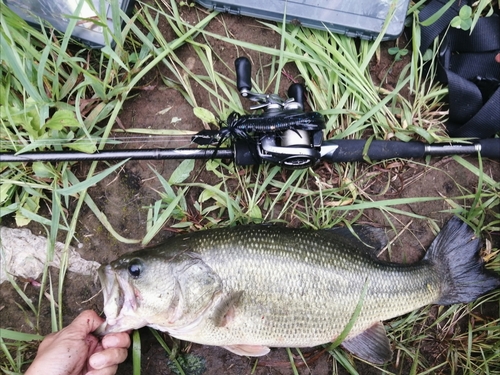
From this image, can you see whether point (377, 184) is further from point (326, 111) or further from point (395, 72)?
point (395, 72)

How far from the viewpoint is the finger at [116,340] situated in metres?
2.79

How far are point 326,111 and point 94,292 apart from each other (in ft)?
6.93

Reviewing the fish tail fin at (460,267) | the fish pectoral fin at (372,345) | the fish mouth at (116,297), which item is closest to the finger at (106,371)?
the fish mouth at (116,297)

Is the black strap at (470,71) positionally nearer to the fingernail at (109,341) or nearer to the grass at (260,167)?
the grass at (260,167)

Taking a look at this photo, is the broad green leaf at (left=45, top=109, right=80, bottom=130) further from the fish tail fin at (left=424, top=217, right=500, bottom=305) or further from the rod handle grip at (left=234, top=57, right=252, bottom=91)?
the fish tail fin at (left=424, top=217, right=500, bottom=305)

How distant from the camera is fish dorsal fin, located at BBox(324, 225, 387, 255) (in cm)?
300

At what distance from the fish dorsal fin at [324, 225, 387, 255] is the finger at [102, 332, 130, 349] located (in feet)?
5.03

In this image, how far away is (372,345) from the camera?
9.86ft

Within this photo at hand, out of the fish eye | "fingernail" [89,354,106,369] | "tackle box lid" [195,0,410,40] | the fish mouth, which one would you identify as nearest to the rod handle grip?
"tackle box lid" [195,0,410,40]

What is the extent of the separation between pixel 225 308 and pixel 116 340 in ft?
2.65

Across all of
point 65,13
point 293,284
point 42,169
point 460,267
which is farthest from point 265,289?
point 65,13

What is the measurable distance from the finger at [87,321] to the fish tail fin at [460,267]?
91.6 inches

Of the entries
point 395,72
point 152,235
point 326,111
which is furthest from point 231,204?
point 395,72

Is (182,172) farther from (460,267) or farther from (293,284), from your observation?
(460,267)
